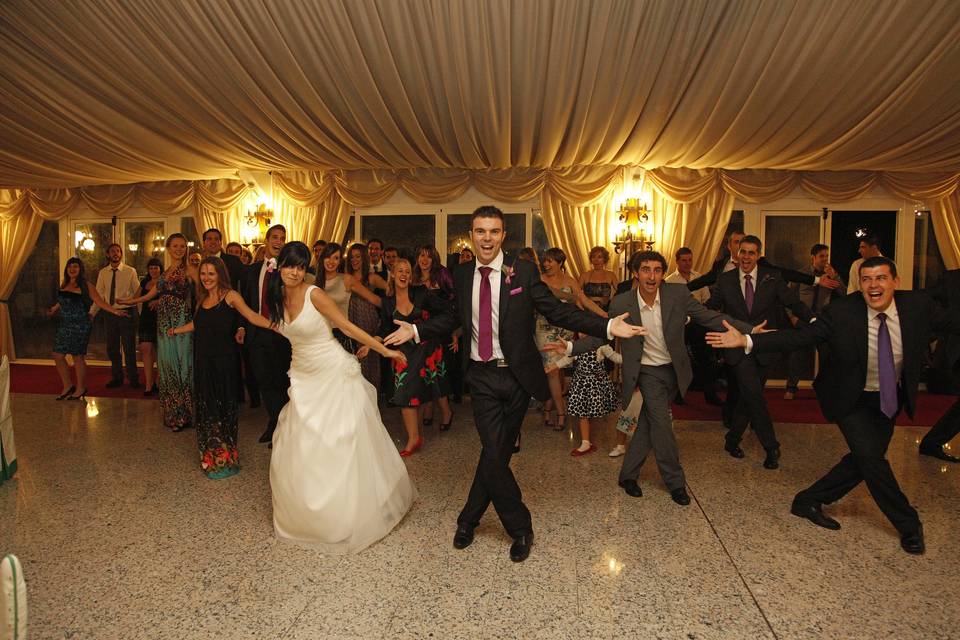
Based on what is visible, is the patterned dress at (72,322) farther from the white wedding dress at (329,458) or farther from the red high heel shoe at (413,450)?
the white wedding dress at (329,458)

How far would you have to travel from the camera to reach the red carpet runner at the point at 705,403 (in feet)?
20.1

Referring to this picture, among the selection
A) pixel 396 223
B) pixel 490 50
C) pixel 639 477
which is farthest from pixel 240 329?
pixel 396 223

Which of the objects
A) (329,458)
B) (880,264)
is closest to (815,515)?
(880,264)

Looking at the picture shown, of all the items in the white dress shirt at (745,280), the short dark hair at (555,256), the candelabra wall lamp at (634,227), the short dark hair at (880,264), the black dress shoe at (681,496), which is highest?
the candelabra wall lamp at (634,227)

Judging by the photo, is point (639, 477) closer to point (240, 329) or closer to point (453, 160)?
point (240, 329)

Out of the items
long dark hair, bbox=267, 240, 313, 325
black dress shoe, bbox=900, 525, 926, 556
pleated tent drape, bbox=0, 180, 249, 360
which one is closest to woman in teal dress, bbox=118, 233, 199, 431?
long dark hair, bbox=267, 240, 313, 325

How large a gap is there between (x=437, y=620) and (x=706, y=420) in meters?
4.28

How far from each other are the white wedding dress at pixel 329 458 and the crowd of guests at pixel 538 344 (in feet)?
1.45

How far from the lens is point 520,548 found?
118 inches

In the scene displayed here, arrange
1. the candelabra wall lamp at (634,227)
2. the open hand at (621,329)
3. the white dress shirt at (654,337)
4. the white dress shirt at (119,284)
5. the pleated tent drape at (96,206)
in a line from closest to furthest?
the open hand at (621,329) < the white dress shirt at (654,337) < the candelabra wall lamp at (634,227) < the white dress shirt at (119,284) < the pleated tent drape at (96,206)

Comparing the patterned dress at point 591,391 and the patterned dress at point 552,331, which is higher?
the patterned dress at point 552,331

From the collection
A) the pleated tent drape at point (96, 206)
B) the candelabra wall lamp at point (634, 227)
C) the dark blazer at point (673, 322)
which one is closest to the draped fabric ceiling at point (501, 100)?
the candelabra wall lamp at point (634, 227)

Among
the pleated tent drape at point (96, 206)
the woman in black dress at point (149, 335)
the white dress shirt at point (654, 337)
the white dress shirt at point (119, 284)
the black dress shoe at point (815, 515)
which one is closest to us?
the black dress shoe at point (815, 515)

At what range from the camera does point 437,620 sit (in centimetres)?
248
